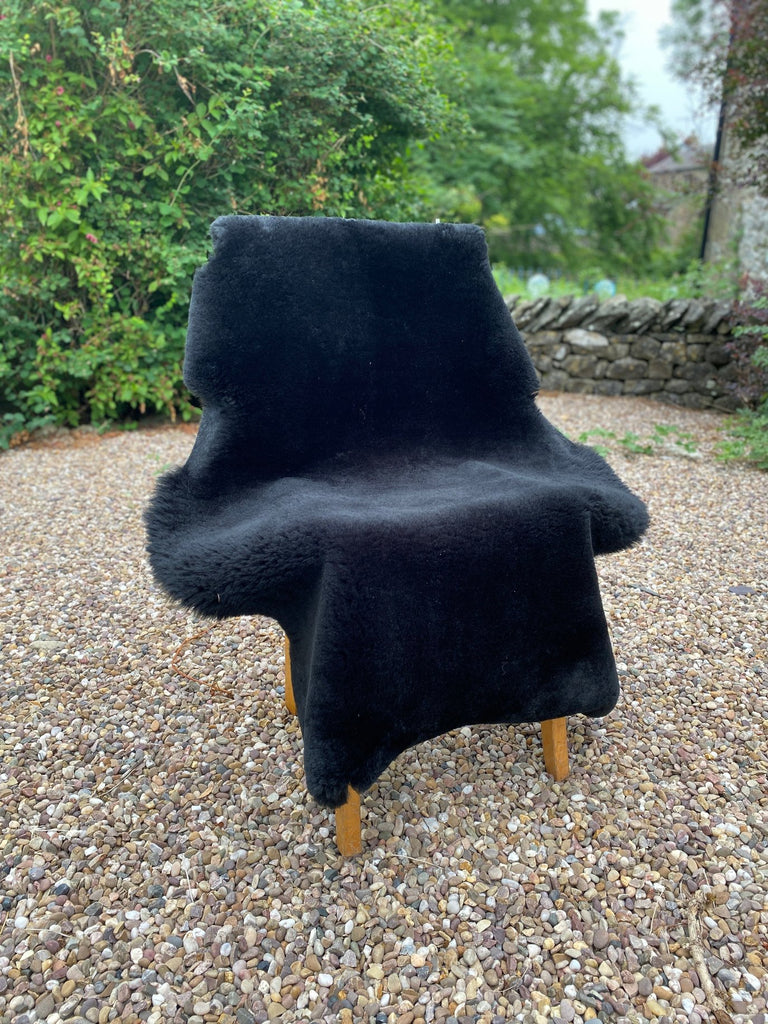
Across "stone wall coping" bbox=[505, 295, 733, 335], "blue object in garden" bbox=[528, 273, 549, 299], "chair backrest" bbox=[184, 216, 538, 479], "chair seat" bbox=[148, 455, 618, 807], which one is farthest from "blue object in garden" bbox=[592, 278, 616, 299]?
"chair seat" bbox=[148, 455, 618, 807]

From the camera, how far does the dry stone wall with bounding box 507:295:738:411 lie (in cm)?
500

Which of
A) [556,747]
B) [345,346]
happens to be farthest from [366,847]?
[345,346]

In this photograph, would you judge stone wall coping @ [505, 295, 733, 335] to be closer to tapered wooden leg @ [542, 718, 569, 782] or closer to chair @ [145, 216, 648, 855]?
chair @ [145, 216, 648, 855]

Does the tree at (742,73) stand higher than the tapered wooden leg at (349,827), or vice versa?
the tree at (742,73)

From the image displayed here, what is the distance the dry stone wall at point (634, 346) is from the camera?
5004mm

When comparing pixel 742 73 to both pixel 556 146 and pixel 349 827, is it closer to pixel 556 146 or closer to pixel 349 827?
pixel 349 827

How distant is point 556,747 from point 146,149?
12.3 feet

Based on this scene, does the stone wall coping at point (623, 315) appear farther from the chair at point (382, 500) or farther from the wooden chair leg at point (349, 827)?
the wooden chair leg at point (349, 827)

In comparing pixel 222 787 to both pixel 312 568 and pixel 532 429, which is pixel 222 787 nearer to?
pixel 312 568

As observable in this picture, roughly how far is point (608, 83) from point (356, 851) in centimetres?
1419

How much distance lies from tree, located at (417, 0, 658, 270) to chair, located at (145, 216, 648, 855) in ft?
32.1

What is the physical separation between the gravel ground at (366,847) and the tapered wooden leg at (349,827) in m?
0.03

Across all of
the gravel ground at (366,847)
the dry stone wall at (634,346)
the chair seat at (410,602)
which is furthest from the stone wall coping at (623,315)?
the chair seat at (410,602)

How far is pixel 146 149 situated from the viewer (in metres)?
3.83
